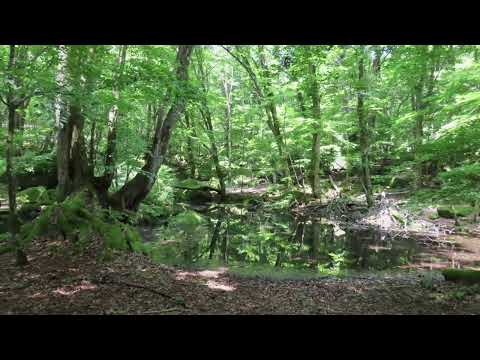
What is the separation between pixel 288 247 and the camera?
1105 cm

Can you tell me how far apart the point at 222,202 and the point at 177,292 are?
14.6 m

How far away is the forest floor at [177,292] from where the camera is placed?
4789mm

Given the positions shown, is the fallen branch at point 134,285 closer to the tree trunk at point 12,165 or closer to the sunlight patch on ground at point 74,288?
the sunlight patch on ground at point 74,288

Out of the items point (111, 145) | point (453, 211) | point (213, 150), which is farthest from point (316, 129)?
point (111, 145)

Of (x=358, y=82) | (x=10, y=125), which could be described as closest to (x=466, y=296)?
(x=10, y=125)

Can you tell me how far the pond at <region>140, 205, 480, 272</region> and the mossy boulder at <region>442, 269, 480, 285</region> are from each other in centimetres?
251

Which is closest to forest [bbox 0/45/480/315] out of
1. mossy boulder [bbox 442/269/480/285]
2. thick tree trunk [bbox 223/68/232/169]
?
mossy boulder [bbox 442/269/480/285]

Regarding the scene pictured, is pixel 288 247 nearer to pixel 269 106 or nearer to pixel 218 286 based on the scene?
pixel 218 286

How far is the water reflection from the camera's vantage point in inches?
361

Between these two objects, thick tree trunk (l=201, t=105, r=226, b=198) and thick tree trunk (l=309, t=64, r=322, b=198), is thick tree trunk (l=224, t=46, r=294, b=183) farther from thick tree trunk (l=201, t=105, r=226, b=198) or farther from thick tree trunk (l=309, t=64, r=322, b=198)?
thick tree trunk (l=201, t=105, r=226, b=198)

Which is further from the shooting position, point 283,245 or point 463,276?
point 283,245

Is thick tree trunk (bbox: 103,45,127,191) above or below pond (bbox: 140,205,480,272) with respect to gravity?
above

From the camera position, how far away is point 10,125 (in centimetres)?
520
